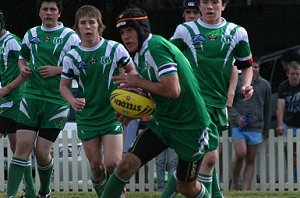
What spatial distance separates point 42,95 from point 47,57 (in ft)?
1.39

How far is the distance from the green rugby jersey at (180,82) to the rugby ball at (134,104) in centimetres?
10

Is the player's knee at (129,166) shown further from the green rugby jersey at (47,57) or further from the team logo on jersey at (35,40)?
the team logo on jersey at (35,40)

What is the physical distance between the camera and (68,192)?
14.4 meters

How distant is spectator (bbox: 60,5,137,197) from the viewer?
9.89 metres

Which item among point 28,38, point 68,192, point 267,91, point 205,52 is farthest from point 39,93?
point 267,91

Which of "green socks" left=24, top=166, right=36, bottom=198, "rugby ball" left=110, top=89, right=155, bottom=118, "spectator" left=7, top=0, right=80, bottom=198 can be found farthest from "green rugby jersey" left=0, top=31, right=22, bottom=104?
"rugby ball" left=110, top=89, right=155, bottom=118

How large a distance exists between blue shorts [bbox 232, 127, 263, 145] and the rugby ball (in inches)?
245

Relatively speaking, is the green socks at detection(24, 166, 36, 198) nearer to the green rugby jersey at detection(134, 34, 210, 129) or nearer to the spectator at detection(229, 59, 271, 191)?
the green rugby jersey at detection(134, 34, 210, 129)

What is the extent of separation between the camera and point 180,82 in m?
8.40

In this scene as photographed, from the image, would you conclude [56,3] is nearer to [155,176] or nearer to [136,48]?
[136,48]

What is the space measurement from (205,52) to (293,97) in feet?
18.0

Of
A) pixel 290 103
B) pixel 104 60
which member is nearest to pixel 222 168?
pixel 290 103

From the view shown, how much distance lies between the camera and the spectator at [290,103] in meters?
14.7

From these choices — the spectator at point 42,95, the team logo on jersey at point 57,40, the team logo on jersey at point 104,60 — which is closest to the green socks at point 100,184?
the spectator at point 42,95
